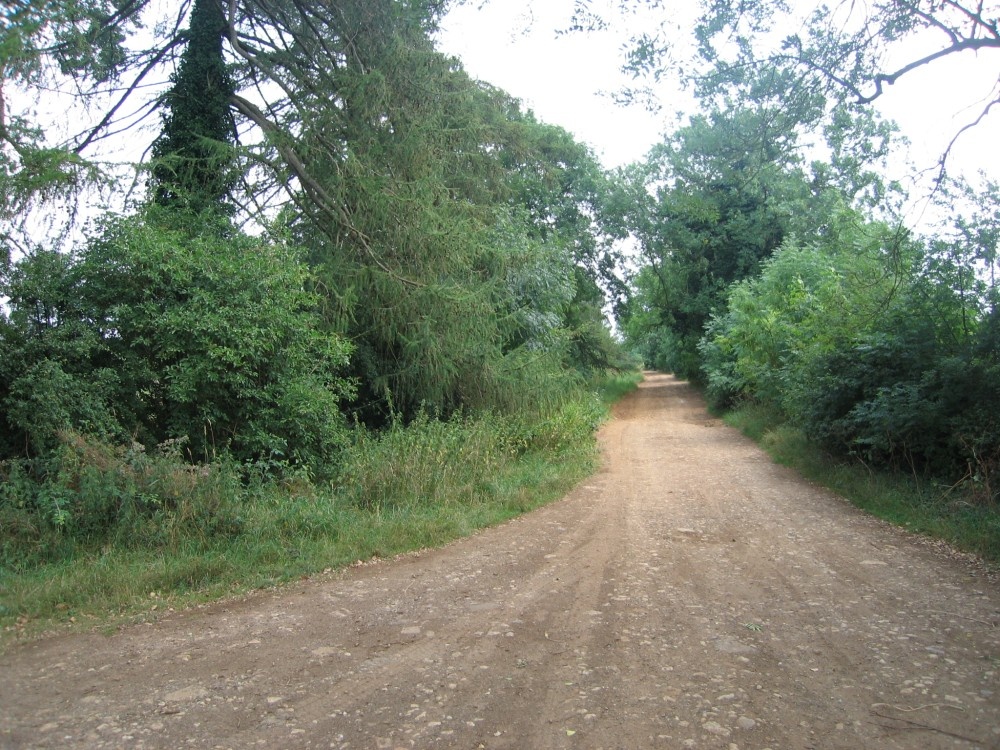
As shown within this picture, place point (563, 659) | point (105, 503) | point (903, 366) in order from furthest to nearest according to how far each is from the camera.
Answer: point (903, 366) < point (105, 503) < point (563, 659)

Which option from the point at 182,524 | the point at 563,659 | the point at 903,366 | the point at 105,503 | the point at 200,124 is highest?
the point at 200,124

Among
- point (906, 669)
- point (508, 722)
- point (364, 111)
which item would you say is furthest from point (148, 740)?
point (364, 111)

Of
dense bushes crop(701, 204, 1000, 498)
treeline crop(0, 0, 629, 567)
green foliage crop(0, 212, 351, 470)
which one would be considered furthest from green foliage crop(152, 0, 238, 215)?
dense bushes crop(701, 204, 1000, 498)

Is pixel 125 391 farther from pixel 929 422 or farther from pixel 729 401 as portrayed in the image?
pixel 729 401

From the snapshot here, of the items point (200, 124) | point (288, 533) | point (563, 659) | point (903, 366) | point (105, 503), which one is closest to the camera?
point (563, 659)

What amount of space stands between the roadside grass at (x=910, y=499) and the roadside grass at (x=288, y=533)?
449cm

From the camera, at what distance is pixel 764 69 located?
925 cm

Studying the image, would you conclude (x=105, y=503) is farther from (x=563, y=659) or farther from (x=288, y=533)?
(x=563, y=659)

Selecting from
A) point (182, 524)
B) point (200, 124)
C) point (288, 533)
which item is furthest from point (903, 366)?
point (200, 124)

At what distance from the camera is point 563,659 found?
487 centimetres

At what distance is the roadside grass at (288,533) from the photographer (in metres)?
5.96

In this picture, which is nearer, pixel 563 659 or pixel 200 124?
pixel 563 659

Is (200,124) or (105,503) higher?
(200,124)

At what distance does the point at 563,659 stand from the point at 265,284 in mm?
7061
